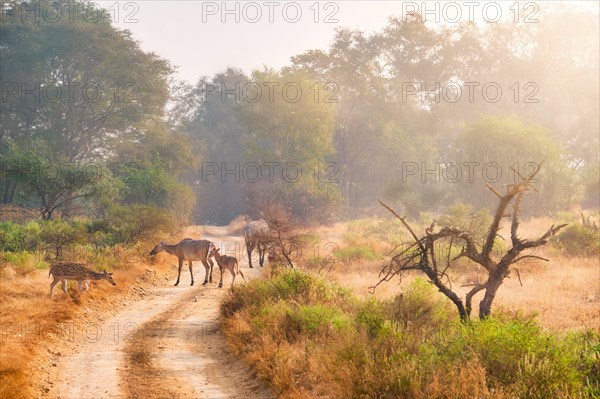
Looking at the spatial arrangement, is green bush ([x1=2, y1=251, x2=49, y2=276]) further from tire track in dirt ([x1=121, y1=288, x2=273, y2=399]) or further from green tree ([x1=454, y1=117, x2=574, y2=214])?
green tree ([x1=454, y1=117, x2=574, y2=214])

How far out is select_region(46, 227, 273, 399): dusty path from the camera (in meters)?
10.4

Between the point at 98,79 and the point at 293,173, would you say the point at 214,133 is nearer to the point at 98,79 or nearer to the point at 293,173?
the point at 293,173

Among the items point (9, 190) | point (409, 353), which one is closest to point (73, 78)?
point (9, 190)

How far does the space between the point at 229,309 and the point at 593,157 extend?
59180 mm

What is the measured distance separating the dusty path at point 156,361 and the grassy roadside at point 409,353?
55 centimetres

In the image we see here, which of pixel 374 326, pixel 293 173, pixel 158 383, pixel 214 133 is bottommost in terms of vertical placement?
pixel 158 383

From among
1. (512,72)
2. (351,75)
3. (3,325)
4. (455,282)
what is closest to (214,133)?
(351,75)

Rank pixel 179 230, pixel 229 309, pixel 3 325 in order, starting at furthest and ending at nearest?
pixel 179 230
pixel 229 309
pixel 3 325

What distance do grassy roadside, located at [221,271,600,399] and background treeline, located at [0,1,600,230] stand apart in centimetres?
1893

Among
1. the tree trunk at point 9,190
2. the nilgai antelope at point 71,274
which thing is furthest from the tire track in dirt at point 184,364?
the tree trunk at point 9,190

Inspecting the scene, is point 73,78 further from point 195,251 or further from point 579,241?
point 579,241

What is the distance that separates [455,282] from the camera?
22.3 metres

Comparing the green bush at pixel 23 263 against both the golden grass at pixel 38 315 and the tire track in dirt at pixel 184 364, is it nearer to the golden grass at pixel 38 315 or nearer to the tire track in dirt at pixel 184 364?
the golden grass at pixel 38 315

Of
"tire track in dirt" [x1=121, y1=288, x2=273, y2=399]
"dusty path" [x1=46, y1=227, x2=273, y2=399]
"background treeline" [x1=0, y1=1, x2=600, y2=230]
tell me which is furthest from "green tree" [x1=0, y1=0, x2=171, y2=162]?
"tire track in dirt" [x1=121, y1=288, x2=273, y2=399]
